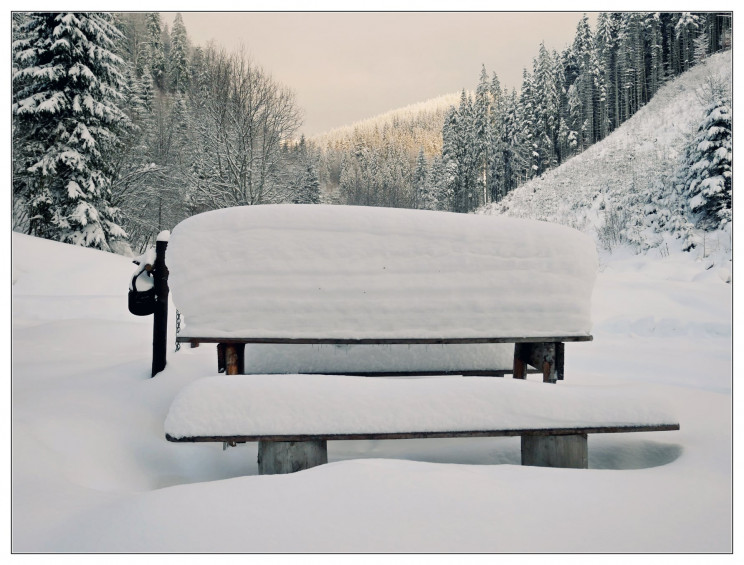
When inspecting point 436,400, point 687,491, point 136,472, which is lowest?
point 136,472

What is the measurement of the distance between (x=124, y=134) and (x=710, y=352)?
58.3ft

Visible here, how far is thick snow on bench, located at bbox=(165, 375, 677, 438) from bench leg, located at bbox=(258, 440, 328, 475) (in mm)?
138

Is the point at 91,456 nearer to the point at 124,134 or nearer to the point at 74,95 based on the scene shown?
the point at 74,95

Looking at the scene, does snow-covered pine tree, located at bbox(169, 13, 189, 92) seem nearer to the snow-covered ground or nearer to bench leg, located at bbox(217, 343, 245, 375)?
the snow-covered ground

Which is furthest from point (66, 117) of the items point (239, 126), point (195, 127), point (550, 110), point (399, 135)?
point (399, 135)

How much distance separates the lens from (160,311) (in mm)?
3598

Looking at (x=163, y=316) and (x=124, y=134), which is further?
(x=124, y=134)

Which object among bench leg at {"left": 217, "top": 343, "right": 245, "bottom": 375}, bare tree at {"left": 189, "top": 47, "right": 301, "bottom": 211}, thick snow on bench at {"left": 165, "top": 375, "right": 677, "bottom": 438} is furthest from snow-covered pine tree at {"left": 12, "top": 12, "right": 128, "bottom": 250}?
thick snow on bench at {"left": 165, "top": 375, "right": 677, "bottom": 438}

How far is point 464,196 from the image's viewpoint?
4312 cm

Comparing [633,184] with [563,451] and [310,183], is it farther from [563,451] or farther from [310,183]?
[310,183]

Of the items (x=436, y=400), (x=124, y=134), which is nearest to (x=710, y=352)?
(x=436, y=400)

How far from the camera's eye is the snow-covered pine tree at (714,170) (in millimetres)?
11844

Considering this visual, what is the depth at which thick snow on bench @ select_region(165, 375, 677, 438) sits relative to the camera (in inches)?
79.7

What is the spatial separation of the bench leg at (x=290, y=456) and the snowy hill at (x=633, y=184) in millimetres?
9308
